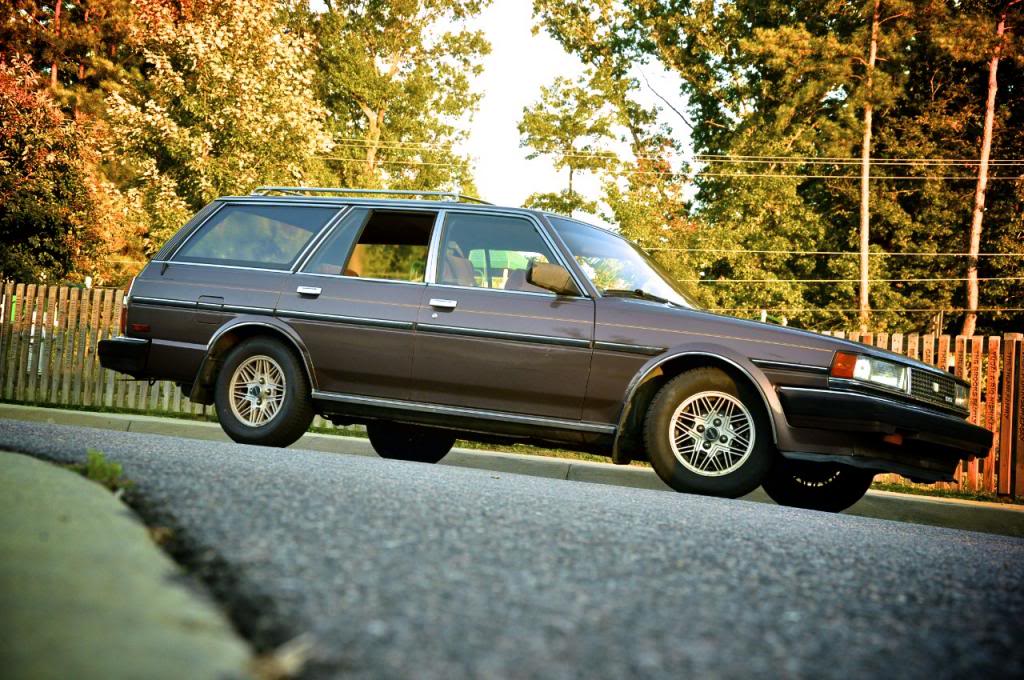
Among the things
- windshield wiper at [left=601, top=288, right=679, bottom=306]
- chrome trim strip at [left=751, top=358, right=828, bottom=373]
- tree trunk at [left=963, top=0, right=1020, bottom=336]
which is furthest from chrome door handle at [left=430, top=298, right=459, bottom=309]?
tree trunk at [left=963, top=0, right=1020, bottom=336]

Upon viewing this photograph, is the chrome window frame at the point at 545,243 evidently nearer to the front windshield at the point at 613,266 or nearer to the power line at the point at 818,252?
the front windshield at the point at 613,266

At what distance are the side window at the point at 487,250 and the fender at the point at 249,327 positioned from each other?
116cm

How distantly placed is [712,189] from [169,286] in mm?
35838

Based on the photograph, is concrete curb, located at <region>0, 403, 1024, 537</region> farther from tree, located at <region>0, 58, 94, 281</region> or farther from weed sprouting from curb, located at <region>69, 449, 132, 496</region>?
tree, located at <region>0, 58, 94, 281</region>

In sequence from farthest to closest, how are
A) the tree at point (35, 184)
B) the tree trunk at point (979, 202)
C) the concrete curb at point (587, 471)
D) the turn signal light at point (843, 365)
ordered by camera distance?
1. the tree trunk at point (979, 202)
2. the tree at point (35, 184)
3. the concrete curb at point (587, 471)
4. the turn signal light at point (843, 365)

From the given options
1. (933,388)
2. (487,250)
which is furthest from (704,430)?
(487,250)

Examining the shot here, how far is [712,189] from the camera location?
135 feet

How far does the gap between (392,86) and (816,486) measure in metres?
41.3

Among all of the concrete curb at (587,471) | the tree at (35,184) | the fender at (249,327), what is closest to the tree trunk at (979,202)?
the tree at (35,184)

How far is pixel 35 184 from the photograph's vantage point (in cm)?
1894

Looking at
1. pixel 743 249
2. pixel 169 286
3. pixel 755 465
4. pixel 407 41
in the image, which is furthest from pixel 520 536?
pixel 407 41

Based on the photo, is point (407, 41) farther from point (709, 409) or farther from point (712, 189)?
point (709, 409)

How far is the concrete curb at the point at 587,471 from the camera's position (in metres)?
7.38

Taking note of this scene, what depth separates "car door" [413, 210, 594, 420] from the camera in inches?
257
